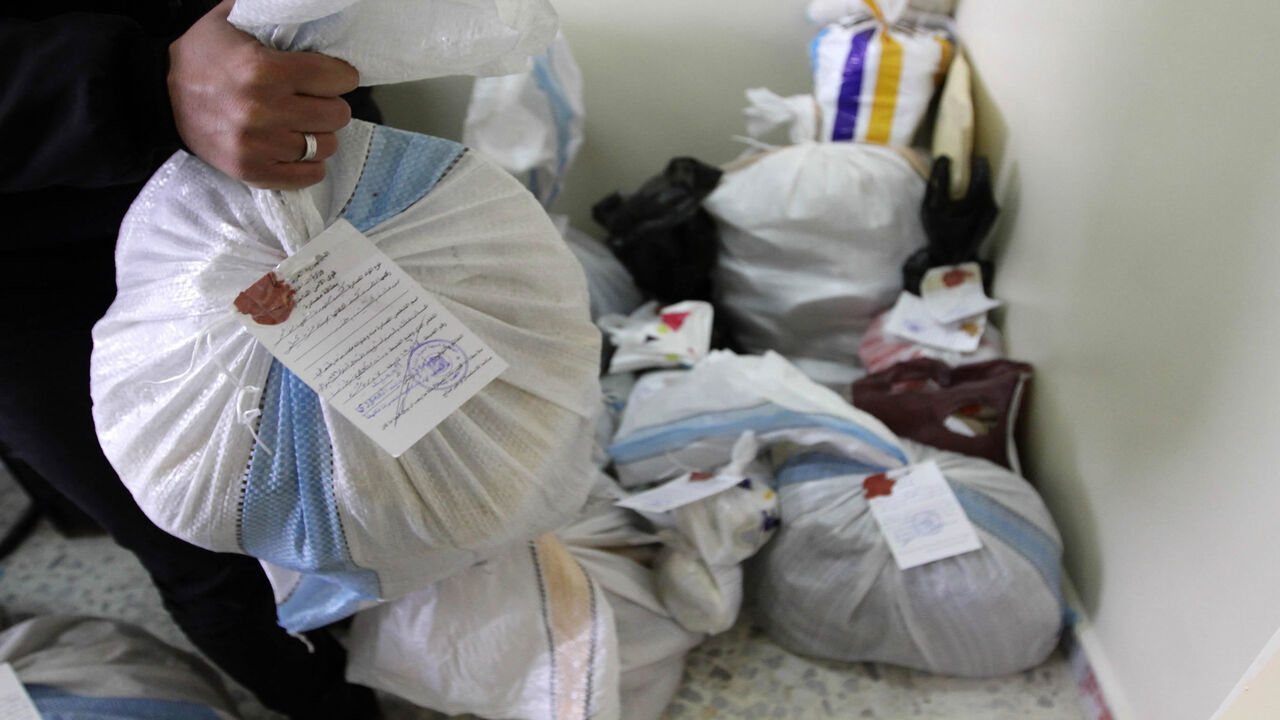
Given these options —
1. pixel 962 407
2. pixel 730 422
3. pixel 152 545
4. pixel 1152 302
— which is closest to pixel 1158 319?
pixel 1152 302

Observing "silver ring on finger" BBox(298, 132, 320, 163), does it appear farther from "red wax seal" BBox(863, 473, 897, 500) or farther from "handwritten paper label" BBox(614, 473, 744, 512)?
"red wax seal" BBox(863, 473, 897, 500)

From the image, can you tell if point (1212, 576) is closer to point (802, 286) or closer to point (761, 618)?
point (761, 618)

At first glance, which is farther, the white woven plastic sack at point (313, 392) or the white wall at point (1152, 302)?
the white wall at point (1152, 302)

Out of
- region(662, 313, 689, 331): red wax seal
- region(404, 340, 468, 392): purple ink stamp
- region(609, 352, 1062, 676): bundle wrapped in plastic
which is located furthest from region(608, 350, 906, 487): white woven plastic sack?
region(404, 340, 468, 392): purple ink stamp

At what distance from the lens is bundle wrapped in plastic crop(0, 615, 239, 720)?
89cm

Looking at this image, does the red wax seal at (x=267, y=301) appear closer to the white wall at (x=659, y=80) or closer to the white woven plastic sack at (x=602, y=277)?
the white woven plastic sack at (x=602, y=277)

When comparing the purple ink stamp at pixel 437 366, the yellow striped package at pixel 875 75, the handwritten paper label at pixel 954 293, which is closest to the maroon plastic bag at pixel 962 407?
the handwritten paper label at pixel 954 293

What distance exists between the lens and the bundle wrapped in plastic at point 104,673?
89cm

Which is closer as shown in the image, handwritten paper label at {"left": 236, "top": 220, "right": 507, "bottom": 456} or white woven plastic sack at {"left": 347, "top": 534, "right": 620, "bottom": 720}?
handwritten paper label at {"left": 236, "top": 220, "right": 507, "bottom": 456}

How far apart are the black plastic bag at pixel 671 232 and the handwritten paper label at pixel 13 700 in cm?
109

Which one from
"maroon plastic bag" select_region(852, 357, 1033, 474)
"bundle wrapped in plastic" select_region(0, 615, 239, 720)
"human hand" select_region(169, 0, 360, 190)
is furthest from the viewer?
"maroon plastic bag" select_region(852, 357, 1033, 474)

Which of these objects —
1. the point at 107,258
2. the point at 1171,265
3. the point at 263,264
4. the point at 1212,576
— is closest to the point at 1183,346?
the point at 1171,265

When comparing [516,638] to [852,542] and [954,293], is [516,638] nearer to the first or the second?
[852,542]

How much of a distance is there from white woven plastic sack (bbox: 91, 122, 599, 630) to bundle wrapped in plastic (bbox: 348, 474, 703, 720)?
0.20 metres
